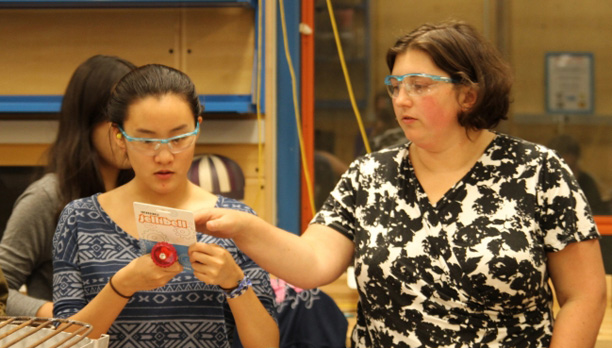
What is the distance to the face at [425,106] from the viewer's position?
154 centimetres

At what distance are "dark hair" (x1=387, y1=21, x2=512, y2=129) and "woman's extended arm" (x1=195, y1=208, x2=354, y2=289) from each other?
418 mm

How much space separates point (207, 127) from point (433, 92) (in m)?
1.39

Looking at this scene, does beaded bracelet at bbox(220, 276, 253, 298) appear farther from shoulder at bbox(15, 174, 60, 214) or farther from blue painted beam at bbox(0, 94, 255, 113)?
blue painted beam at bbox(0, 94, 255, 113)

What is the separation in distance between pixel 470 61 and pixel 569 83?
5.53ft

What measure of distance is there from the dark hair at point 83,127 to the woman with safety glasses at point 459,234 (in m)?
0.60

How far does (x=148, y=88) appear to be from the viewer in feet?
4.76

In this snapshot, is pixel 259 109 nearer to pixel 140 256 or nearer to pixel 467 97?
pixel 467 97

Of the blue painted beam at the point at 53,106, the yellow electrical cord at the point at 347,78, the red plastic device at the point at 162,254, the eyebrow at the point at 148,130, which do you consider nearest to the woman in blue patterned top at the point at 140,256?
the eyebrow at the point at 148,130

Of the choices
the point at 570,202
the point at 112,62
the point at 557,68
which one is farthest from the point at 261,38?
the point at 570,202

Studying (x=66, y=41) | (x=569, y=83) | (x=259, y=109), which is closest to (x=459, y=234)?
(x=259, y=109)

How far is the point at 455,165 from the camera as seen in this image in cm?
162

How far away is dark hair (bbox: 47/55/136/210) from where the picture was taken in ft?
6.14

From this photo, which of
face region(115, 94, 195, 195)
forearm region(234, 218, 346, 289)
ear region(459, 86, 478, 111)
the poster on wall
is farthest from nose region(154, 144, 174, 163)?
the poster on wall

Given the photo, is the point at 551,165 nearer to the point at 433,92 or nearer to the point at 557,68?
the point at 433,92
